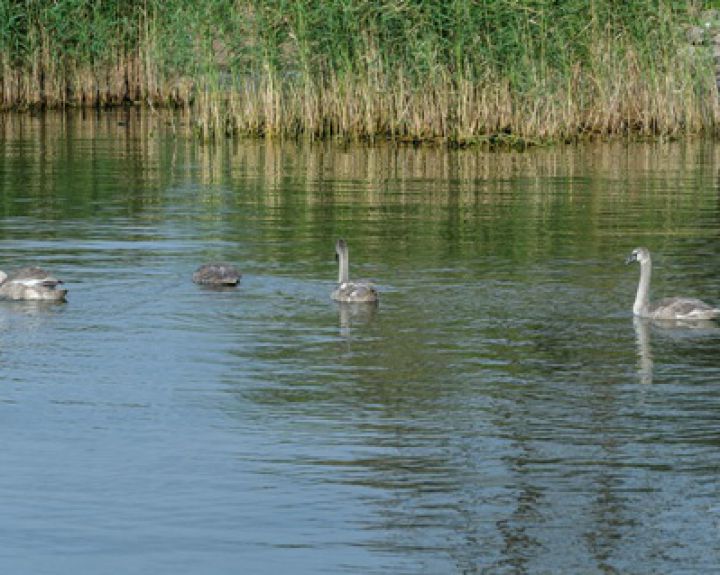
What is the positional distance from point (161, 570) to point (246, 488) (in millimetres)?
1307

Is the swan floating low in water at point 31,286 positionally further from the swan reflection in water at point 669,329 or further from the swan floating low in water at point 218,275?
the swan reflection in water at point 669,329

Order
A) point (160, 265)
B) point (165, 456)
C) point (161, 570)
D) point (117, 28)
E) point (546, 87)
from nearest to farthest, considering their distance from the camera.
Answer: point (161, 570), point (165, 456), point (160, 265), point (546, 87), point (117, 28)

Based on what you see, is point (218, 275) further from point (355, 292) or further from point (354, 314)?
point (354, 314)

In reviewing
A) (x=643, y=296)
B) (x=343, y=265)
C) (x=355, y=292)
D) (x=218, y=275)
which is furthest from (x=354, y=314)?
(x=643, y=296)

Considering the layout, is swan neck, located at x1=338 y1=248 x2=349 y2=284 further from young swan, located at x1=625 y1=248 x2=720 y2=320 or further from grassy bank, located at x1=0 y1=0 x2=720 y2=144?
grassy bank, located at x1=0 y1=0 x2=720 y2=144

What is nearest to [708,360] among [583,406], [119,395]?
[583,406]

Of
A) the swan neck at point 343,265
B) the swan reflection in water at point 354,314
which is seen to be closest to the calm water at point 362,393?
the swan reflection in water at point 354,314

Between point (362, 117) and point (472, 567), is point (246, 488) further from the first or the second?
point (362, 117)

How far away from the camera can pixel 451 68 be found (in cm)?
2972

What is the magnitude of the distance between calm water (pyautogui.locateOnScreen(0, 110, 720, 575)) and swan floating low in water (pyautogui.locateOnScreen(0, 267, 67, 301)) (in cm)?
15

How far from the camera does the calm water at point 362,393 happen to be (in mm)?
8805

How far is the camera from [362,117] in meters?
30.3

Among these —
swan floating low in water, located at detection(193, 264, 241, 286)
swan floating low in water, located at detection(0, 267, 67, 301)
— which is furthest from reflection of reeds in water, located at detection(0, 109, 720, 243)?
swan floating low in water, located at detection(0, 267, 67, 301)

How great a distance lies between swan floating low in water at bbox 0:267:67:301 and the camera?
15.3 meters
